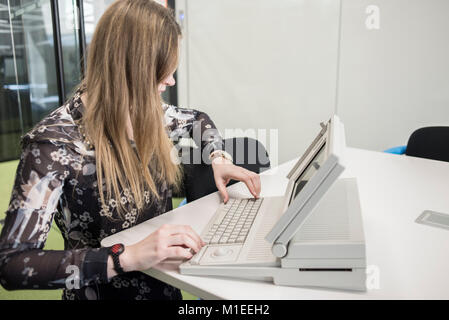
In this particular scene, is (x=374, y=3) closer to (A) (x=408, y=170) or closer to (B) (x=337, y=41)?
(B) (x=337, y=41)

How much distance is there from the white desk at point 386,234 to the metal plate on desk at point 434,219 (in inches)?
0.8

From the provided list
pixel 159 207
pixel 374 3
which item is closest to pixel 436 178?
pixel 159 207

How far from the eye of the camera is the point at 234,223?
3.40 ft

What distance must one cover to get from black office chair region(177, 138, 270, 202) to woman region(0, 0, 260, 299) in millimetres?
489

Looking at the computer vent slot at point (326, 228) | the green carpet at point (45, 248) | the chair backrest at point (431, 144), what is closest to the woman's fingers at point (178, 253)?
the computer vent slot at point (326, 228)

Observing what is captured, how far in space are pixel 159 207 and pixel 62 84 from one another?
10.6ft

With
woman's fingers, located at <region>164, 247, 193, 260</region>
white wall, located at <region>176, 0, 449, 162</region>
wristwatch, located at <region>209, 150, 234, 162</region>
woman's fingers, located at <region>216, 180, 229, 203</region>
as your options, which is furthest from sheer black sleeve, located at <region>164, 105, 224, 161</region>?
white wall, located at <region>176, 0, 449, 162</region>

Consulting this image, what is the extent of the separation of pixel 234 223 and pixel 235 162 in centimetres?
82

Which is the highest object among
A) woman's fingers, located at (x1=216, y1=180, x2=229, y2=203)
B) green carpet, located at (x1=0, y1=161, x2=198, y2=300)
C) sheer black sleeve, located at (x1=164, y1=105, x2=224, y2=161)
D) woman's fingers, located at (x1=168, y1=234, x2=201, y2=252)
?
sheer black sleeve, located at (x1=164, y1=105, x2=224, y2=161)

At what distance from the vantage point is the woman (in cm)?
84

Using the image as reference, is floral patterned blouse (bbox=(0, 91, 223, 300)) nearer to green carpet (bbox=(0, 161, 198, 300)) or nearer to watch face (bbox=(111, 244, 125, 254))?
watch face (bbox=(111, 244, 125, 254))

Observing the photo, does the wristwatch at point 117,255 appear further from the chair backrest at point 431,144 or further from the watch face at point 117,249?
the chair backrest at point 431,144
